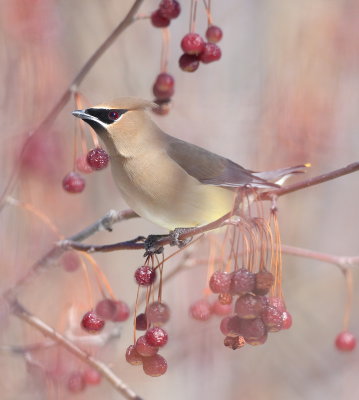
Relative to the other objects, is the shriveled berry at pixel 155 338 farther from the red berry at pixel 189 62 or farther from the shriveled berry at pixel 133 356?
the red berry at pixel 189 62

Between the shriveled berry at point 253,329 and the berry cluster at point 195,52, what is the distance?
1154 mm

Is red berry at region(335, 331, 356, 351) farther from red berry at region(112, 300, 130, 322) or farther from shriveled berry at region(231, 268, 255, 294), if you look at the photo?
shriveled berry at region(231, 268, 255, 294)

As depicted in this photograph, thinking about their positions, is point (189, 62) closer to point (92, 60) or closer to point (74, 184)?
point (92, 60)

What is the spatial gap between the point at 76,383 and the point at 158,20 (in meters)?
1.49

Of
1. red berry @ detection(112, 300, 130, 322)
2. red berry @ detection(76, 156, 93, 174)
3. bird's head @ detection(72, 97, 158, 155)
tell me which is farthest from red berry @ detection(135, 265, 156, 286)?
bird's head @ detection(72, 97, 158, 155)

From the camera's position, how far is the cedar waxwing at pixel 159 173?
2.81m

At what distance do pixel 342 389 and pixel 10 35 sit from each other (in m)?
3.39

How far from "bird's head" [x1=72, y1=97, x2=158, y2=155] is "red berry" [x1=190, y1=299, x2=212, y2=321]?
0.70m

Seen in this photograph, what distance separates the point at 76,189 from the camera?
2.73 meters

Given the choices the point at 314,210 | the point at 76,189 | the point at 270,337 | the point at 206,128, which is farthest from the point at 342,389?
the point at 76,189

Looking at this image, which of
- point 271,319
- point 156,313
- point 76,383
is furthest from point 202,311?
point 271,319

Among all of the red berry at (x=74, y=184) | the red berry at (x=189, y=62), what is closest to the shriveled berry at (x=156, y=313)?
the red berry at (x=74, y=184)

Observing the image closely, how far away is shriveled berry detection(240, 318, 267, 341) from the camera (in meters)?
1.97

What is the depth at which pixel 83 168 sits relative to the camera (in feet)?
9.11
